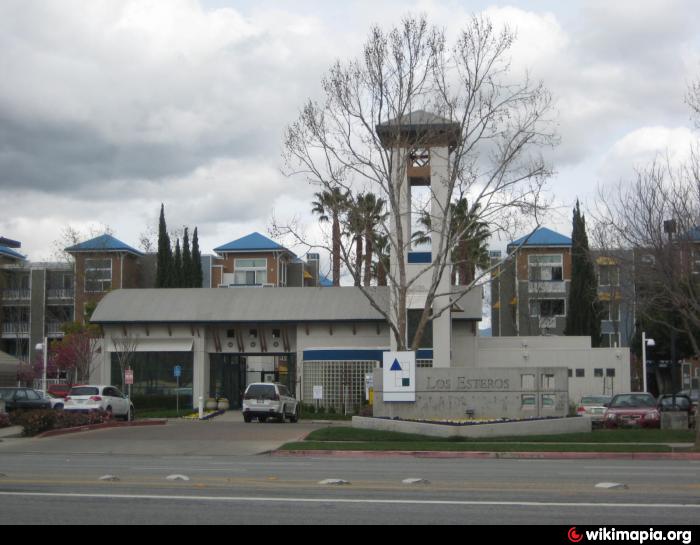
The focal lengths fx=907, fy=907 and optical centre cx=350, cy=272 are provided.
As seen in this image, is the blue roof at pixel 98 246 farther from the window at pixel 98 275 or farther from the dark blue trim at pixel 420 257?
the dark blue trim at pixel 420 257

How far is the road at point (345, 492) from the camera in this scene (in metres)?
11.0

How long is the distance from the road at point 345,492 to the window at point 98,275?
48.0 metres

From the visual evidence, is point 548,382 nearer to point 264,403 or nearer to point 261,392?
point 264,403

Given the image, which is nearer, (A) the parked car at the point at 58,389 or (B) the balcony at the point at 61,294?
(A) the parked car at the point at 58,389

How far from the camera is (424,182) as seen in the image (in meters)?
43.0

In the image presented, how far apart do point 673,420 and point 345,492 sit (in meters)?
19.7

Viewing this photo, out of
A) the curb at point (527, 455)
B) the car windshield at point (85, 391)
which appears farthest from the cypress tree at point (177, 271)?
the curb at point (527, 455)

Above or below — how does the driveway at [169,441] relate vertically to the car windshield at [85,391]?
below

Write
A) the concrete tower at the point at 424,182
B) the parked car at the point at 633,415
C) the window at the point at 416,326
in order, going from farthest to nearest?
the window at the point at 416,326 → the concrete tower at the point at 424,182 → the parked car at the point at 633,415

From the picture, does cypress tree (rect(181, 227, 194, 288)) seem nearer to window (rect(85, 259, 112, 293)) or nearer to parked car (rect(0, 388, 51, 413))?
window (rect(85, 259, 112, 293))

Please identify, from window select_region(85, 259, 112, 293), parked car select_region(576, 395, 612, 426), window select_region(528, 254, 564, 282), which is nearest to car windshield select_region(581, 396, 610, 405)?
parked car select_region(576, 395, 612, 426)

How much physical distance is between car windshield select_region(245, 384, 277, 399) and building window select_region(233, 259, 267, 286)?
37410 millimetres
